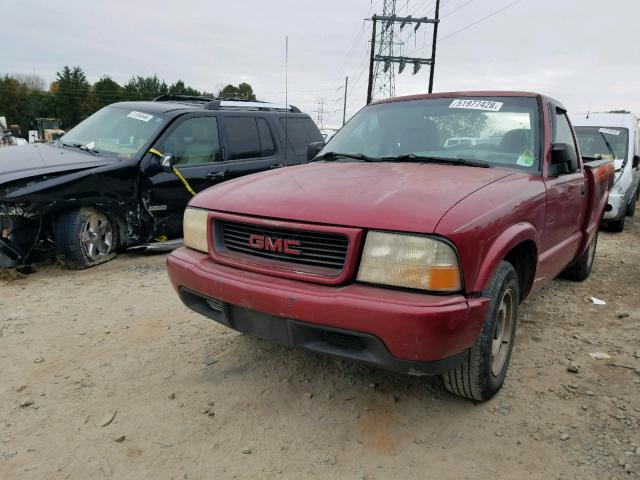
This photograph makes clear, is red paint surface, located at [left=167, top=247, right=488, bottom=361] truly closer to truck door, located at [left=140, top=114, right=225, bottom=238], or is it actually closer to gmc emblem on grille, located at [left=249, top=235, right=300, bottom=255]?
gmc emblem on grille, located at [left=249, top=235, right=300, bottom=255]

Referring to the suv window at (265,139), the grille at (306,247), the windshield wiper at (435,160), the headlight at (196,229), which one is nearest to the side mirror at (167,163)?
the suv window at (265,139)

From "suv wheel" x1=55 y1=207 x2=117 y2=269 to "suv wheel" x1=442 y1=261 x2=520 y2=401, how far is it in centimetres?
382

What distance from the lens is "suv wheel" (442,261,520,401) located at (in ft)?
7.82

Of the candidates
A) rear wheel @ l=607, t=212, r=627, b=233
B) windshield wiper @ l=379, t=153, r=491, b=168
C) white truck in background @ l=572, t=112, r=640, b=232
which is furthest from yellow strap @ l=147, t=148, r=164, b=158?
rear wheel @ l=607, t=212, r=627, b=233

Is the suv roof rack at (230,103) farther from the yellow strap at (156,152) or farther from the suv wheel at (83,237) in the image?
the suv wheel at (83,237)

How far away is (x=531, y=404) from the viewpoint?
274 centimetres

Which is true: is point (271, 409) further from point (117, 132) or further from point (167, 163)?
point (117, 132)

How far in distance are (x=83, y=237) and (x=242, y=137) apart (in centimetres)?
240

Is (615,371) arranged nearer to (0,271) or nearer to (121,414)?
(121,414)

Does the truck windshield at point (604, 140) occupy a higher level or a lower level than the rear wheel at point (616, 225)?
higher

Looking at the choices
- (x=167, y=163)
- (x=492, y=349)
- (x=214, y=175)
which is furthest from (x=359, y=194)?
(x=214, y=175)

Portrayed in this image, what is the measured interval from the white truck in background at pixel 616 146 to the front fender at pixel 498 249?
628cm

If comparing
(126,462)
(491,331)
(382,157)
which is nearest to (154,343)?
(126,462)

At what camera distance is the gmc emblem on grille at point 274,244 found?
2.34 meters
